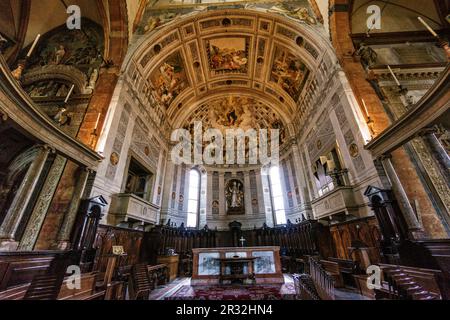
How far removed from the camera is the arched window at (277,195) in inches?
540

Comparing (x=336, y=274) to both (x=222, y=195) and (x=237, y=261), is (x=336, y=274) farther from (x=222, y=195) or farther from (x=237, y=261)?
(x=222, y=195)

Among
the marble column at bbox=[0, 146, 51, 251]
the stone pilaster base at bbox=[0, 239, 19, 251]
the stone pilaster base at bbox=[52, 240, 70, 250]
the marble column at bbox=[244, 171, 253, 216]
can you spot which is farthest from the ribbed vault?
the stone pilaster base at bbox=[0, 239, 19, 251]

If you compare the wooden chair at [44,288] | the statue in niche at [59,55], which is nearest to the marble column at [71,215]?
the wooden chair at [44,288]

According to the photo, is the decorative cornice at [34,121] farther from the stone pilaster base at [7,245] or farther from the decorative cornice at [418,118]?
the decorative cornice at [418,118]

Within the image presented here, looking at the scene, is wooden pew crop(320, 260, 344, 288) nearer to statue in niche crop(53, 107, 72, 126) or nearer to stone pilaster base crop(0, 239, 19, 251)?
stone pilaster base crop(0, 239, 19, 251)

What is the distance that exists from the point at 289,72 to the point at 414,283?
12.1 meters

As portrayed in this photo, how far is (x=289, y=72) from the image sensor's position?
12.2 metres

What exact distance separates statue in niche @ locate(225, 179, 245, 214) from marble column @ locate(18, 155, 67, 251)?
10.9m

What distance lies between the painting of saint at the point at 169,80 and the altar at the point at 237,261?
32.4ft

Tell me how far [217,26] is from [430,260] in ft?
47.4

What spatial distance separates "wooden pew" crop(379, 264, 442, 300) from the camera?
11.0ft

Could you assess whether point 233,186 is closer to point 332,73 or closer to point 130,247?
point 130,247

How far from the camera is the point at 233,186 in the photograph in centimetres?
1538
